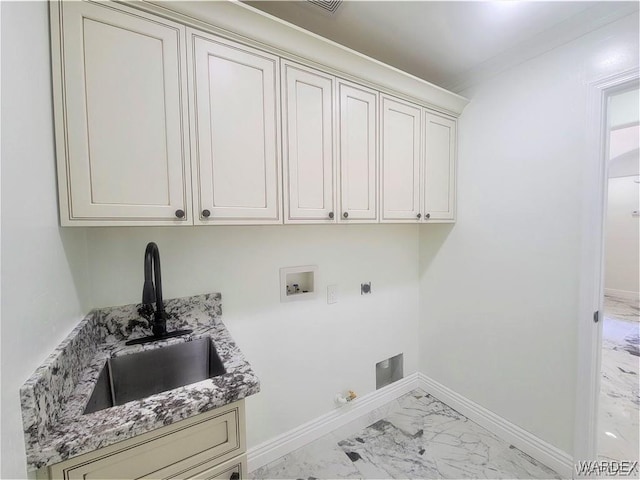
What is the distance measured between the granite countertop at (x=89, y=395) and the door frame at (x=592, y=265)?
1764 mm

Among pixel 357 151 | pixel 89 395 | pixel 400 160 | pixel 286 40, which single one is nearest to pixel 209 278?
pixel 89 395

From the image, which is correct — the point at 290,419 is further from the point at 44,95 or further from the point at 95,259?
the point at 44,95

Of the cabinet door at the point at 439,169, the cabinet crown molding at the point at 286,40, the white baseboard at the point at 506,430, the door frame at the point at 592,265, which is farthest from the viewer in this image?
the cabinet door at the point at 439,169

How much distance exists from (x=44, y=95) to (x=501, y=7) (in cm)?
193

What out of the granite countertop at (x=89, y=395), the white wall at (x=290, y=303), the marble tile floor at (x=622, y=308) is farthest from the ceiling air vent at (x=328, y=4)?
the marble tile floor at (x=622, y=308)

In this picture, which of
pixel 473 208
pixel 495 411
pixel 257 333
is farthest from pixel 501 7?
pixel 495 411

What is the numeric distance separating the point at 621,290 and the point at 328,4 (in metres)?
7.02

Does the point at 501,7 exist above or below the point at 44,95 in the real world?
above

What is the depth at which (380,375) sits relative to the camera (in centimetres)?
215

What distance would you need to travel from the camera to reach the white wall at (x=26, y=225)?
0.59 m

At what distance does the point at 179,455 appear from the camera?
805 millimetres

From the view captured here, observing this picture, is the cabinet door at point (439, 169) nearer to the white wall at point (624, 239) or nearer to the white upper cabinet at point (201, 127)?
the white upper cabinet at point (201, 127)

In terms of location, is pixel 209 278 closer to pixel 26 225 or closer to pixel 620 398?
pixel 26 225

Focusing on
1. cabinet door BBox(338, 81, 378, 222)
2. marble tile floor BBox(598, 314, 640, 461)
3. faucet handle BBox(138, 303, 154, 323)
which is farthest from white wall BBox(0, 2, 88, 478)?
marble tile floor BBox(598, 314, 640, 461)
